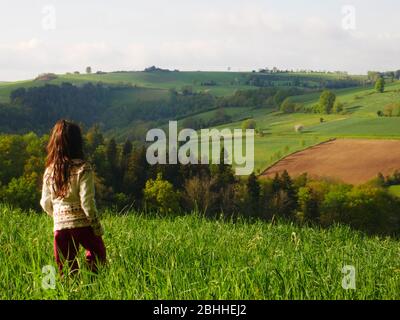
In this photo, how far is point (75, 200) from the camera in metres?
5.96

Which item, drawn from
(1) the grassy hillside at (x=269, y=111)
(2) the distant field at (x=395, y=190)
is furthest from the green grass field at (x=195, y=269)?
(1) the grassy hillside at (x=269, y=111)

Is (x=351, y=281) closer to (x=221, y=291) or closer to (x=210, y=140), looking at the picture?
(x=221, y=291)

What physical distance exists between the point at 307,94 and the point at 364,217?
2018 inches

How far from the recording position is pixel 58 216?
19.7ft

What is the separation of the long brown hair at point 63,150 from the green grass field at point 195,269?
66 centimetres

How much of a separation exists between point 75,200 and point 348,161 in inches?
2711

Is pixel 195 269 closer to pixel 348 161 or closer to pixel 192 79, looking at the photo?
pixel 348 161

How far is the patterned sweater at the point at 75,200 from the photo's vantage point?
19.1 ft

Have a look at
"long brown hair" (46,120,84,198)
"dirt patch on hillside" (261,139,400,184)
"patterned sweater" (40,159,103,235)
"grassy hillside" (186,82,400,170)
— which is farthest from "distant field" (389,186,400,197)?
"long brown hair" (46,120,84,198)

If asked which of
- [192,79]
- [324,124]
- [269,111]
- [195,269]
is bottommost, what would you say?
[324,124]

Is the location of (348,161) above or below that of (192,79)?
below

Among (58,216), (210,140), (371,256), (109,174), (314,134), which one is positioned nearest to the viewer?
(58,216)

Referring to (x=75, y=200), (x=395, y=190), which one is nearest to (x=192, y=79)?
(x=395, y=190)
